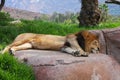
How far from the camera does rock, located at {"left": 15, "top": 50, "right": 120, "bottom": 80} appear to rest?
9.30m

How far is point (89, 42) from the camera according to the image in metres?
10.8

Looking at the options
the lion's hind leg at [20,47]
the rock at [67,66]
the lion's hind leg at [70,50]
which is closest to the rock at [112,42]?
the rock at [67,66]

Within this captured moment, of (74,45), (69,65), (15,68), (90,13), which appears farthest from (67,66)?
(90,13)

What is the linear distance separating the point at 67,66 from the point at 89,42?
60.6 inches

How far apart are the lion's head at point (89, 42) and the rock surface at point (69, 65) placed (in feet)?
0.79

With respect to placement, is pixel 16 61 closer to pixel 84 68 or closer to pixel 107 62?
pixel 84 68

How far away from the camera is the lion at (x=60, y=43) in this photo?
1070 cm

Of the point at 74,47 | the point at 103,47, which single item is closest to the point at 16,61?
the point at 74,47

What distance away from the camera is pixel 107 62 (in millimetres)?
10320

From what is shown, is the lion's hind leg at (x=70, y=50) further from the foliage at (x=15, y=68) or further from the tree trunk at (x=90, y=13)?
the tree trunk at (x=90, y=13)

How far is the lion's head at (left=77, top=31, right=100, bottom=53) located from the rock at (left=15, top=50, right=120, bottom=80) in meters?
0.40

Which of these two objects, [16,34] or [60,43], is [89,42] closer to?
[60,43]

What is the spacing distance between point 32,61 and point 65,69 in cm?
72

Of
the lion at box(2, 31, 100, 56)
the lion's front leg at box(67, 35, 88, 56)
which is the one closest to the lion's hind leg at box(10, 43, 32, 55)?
the lion at box(2, 31, 100, 56)
